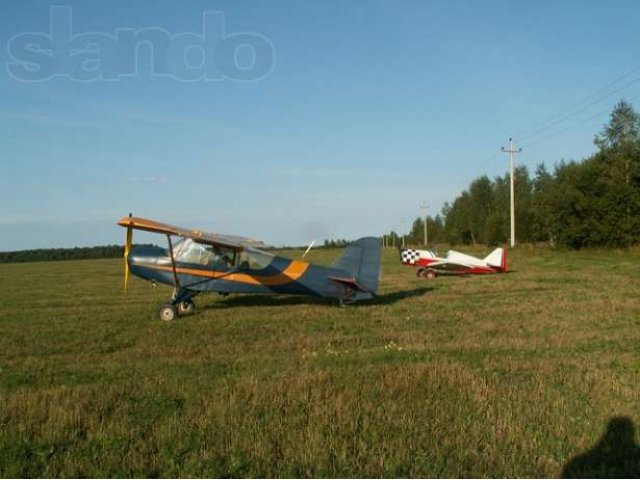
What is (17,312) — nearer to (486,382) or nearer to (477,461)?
(486,382)

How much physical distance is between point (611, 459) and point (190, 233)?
1168 cm

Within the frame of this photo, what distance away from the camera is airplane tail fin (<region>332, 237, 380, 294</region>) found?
1534cm

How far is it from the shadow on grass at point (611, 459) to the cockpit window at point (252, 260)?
441 inches

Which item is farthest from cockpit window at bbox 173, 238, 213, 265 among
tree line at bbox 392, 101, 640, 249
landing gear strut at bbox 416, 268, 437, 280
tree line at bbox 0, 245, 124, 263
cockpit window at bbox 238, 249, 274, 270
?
tree line at bbox 0, 245, 124, 263

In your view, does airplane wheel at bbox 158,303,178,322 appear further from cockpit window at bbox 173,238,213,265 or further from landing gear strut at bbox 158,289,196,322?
cockpit window at bbox 173,238,213,265

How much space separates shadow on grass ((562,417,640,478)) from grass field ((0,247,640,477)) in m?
0.02

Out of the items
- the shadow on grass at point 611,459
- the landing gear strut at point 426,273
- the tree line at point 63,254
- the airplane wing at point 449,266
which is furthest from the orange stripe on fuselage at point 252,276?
the tree line at point 63,254

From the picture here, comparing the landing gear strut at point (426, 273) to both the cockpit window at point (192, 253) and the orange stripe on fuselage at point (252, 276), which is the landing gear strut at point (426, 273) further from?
the cockpit window at point (192, 253)

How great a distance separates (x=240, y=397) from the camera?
565 centimetres

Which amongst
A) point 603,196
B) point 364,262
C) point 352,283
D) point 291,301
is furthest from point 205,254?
point 603,196

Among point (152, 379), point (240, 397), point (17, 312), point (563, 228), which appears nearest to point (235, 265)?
point (17, 312)

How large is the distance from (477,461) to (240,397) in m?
2.39

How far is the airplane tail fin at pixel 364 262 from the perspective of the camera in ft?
50.3

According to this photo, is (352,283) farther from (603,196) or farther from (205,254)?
(603,196)
